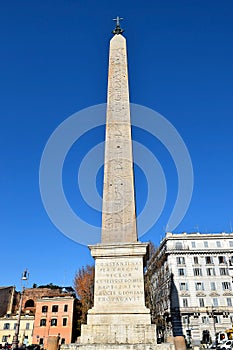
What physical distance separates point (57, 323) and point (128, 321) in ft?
118

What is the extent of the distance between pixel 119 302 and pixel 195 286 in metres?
33.6

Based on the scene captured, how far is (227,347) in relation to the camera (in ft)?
82.0

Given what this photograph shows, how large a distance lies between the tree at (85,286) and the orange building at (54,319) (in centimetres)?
383

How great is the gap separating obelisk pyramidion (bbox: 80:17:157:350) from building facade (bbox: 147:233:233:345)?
89.4ft

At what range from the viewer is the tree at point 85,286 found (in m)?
32.9

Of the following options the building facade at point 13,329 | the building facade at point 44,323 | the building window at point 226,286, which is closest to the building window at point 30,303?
the building facade at point 44,323

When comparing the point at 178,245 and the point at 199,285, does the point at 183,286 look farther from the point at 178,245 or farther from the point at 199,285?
the point at 178,245

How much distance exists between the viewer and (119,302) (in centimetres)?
883

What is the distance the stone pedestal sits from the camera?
8.33 metres

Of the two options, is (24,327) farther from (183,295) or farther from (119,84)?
(119,84)

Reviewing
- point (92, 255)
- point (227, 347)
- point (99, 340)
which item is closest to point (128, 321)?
point (99, 340)

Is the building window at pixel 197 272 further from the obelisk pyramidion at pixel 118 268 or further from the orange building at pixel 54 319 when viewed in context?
the obelisk pyramidion at pixel 118 268

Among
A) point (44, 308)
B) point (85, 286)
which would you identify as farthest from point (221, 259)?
point (44, 308)

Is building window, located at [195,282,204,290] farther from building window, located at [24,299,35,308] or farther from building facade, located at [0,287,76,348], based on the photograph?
building window, located at [24,299,35,308]
